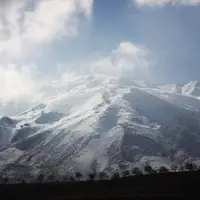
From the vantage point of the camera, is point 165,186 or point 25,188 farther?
point 25,188

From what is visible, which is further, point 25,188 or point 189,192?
point 25,188

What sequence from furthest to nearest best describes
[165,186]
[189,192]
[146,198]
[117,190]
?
[117,190] < [165,186] < [189,192] < [146,198]

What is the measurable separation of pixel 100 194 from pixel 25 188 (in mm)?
20308

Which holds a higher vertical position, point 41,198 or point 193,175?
point 193,175

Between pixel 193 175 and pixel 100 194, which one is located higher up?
Result: pixel 193 175

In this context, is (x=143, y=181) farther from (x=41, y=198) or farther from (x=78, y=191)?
(x=41, y=198)

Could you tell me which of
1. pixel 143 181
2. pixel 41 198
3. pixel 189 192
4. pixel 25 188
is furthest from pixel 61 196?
pixel 189 192

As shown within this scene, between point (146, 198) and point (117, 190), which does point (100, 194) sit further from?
point (146, 198)

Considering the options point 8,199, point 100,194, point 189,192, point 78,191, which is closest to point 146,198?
point 189,192

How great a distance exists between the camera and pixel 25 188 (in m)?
90.6

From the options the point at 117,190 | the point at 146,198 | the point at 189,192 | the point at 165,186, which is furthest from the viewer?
the point at 117,190

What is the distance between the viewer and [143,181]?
300 feet

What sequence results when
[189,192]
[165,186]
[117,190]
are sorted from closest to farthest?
[189,192] < [165,186] < [117,190]

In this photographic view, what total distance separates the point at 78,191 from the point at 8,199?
59.7ft
